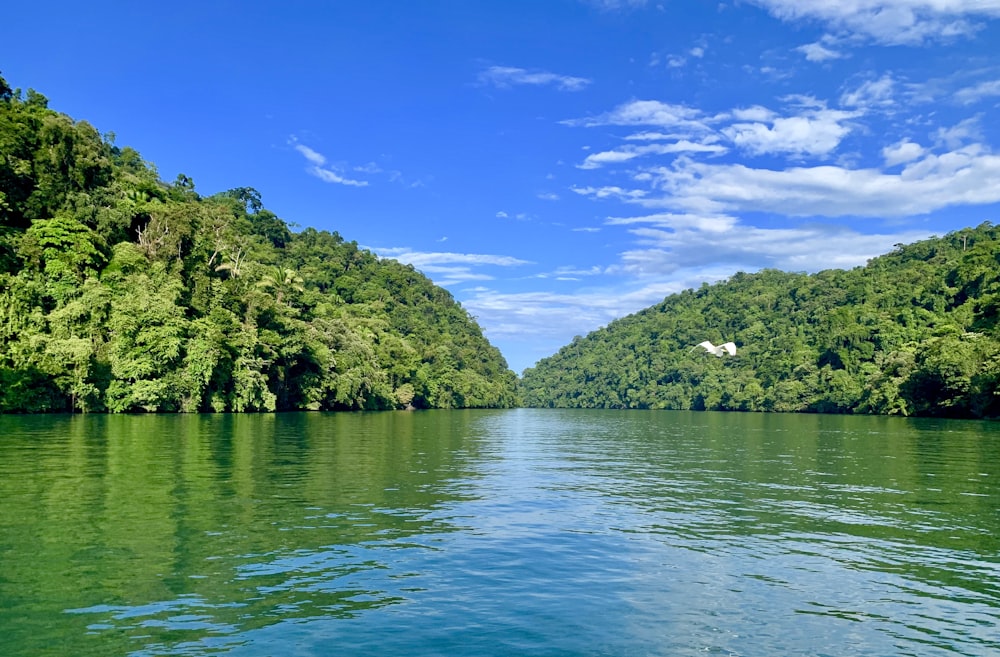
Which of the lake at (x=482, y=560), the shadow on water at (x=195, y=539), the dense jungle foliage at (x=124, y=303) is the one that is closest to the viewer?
the lake at (x=482, y=560)

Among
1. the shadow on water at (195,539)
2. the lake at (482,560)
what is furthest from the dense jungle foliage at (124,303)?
the lake at (482,560)

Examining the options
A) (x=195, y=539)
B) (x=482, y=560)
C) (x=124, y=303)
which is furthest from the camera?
(x=124, y=303)

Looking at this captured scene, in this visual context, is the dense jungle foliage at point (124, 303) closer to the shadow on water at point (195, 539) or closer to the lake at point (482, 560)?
the shadow on water at point (195, 539)

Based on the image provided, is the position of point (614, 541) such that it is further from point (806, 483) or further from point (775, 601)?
point (806, 483)

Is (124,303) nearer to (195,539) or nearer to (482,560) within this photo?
(195,539)

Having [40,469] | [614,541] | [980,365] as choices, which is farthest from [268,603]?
[980,365]

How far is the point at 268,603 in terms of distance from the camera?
478 inches

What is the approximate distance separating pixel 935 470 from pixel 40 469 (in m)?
39.1

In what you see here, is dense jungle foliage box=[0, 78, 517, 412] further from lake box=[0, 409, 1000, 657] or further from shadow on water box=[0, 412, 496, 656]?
lake box=[0, 409, 1000, 657]

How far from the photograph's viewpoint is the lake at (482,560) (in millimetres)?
10875

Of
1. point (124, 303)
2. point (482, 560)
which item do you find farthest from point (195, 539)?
point (124, 303)

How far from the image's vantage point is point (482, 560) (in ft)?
51.2

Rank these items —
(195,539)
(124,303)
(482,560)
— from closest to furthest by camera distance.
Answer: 1. (482,560)
2. (195,539)
3. (124,303)

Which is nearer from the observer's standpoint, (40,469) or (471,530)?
(471,530)
